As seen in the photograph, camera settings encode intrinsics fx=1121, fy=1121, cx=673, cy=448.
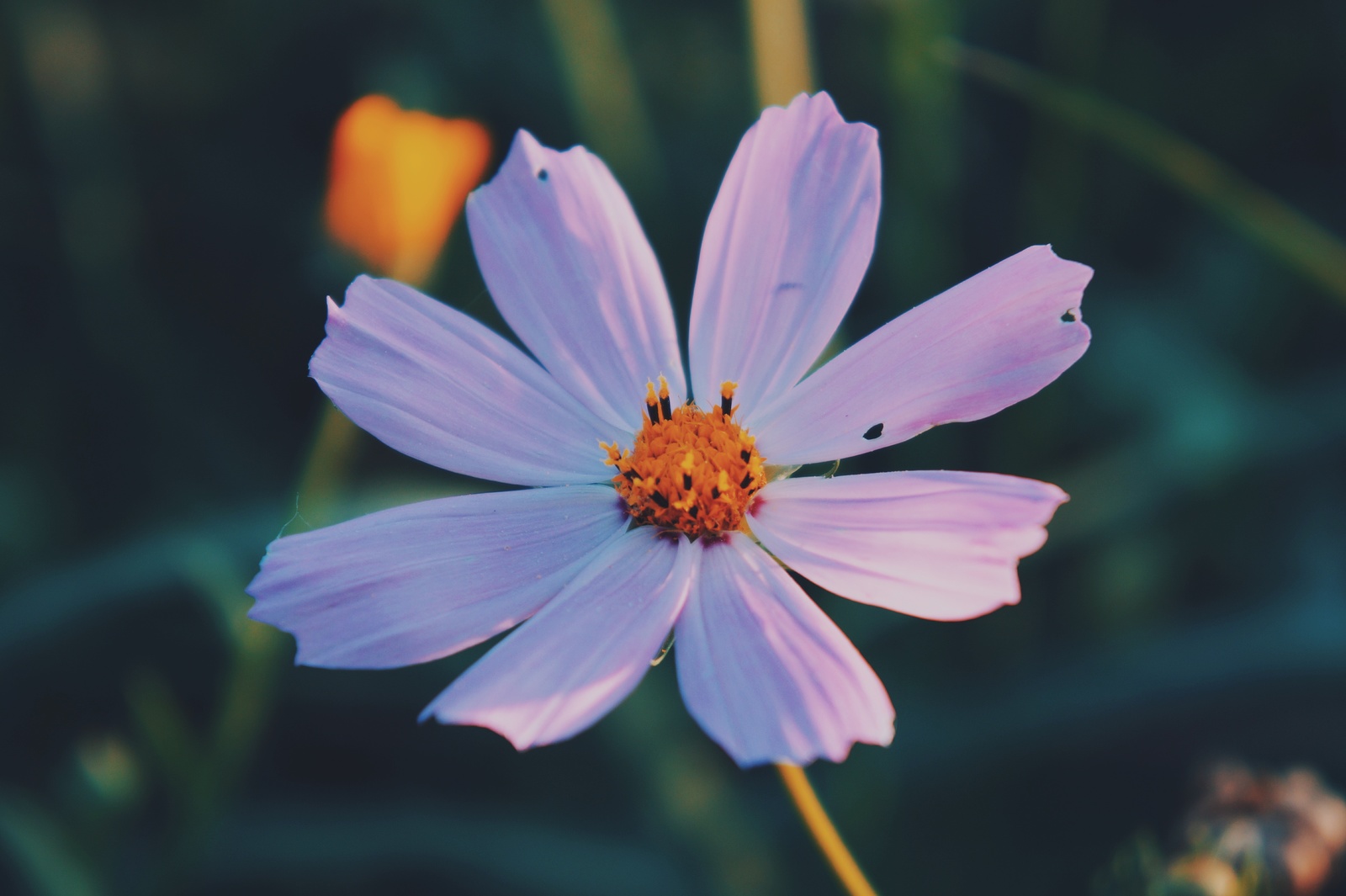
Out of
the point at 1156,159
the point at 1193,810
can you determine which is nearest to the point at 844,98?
the point at 1156,159

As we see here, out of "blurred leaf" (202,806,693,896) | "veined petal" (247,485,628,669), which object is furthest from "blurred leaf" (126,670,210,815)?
"veined petal" (247,485,628,669)

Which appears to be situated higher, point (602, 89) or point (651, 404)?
point (602, 89)

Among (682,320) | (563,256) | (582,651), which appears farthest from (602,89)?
(582,651)

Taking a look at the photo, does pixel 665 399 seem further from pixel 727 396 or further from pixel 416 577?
pixel 416 577

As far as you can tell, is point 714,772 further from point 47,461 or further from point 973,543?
point 47,461

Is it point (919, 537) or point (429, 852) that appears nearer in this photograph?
point (919, 537)

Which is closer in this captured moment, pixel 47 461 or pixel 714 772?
pixel 714 772

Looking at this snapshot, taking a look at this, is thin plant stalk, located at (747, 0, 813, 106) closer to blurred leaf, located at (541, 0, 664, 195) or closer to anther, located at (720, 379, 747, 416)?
blurred leaf, located at (541, 0, 664, 195)
